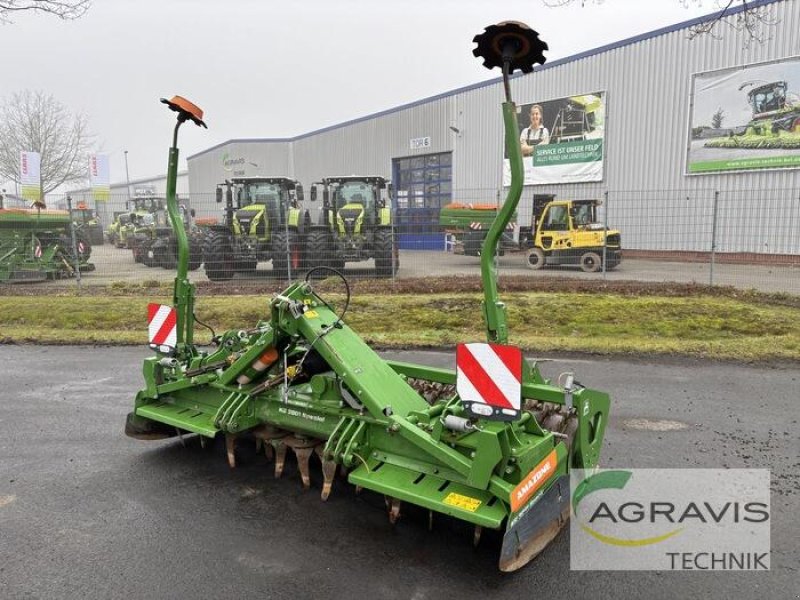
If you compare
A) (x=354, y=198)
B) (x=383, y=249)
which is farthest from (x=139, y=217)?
(x=383, y=249)

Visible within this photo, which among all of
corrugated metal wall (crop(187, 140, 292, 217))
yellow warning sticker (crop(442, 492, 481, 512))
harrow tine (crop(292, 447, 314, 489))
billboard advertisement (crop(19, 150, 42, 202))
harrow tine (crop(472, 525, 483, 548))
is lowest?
harrow tine (crop(472, 525, 483, 548))

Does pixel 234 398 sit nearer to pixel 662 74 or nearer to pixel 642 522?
pixel 642 522

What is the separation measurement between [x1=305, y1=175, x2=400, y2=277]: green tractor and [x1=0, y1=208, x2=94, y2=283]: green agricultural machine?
6862mm

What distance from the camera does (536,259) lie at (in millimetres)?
17203

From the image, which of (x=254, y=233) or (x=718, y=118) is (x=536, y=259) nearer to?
(x=718, y=118)

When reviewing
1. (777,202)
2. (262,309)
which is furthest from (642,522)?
(777,202)

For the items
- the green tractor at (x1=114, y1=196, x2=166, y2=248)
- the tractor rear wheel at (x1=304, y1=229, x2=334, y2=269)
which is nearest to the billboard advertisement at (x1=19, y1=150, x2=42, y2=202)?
the green tractor at (x1=114, y1=196, x2=166, y2=248)

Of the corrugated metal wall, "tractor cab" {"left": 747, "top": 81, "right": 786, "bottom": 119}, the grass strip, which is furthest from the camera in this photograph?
the corrugated metal wall

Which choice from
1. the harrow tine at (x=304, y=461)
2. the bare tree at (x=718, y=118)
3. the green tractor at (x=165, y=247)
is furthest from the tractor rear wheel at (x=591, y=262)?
the harrow tine at (x=304, y=461)

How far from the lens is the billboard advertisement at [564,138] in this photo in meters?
20.6

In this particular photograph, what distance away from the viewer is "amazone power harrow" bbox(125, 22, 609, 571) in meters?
2.71

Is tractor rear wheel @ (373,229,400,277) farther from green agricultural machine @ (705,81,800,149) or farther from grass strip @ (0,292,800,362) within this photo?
green agricultural machine @ (705,81,800,149)

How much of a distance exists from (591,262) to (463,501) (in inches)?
562

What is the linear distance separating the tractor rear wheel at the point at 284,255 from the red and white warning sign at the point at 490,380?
11.4 m
